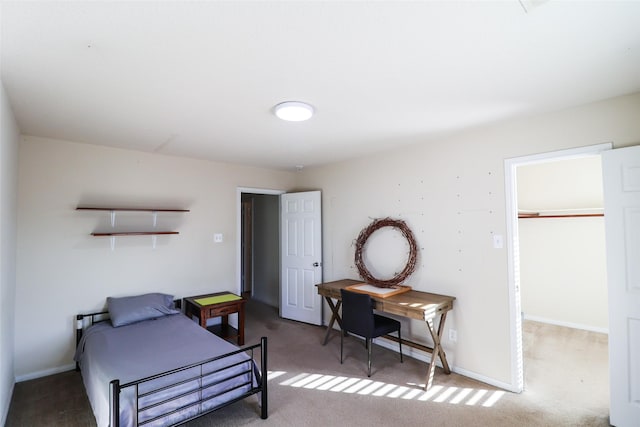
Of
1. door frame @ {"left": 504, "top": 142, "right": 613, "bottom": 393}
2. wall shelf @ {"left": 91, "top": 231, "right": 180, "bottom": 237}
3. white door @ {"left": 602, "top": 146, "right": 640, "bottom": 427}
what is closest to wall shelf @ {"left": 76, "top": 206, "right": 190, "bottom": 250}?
wall shelf @ {"left": 91, "top": 231, "right": 180, "bottom": 237}

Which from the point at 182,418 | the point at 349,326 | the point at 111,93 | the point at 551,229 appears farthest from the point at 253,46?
the point at 551,229

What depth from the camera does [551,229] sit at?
4531 mm

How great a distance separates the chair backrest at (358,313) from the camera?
9.93 feet

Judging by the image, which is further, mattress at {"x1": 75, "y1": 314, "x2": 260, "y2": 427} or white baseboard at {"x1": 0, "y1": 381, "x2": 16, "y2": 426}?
white baseboard at {"x1": 0, "y1": 381, "x2": 16, "y2": 426}

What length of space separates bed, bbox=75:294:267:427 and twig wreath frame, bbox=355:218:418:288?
5.46ft

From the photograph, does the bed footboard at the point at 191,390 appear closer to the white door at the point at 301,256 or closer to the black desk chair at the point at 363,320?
the black desk chair at the point at 363,320

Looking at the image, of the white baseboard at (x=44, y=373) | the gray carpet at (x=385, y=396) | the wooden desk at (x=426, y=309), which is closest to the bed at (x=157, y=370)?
the white baseboard at (x=44, y=373)

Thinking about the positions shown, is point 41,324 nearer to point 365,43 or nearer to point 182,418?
point 182,418

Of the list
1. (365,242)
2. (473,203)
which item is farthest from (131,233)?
(473,203)

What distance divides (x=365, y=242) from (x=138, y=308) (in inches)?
105

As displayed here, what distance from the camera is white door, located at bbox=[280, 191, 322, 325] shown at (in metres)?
4.55

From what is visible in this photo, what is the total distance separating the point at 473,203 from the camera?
3.01 m

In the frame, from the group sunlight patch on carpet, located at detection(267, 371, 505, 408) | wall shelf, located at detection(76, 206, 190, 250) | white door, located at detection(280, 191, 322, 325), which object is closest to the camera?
sunlight patch on carpet, located at detection(267, 371, 505, 408)

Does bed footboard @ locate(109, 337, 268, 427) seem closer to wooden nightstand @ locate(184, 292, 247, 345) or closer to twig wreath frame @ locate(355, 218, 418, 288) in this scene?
wooden nightstand @ locate(184, 292, 247, 345)
